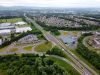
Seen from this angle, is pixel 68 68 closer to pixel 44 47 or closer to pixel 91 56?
pixel 91 56

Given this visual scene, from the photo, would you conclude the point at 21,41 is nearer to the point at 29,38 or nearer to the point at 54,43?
the point at 29,38

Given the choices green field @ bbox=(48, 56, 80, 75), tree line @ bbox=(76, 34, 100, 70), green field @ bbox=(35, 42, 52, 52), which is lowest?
green field @ bbox=(48, 56, 80, 75)

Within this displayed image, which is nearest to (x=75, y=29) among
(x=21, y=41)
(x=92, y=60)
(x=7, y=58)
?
(x=21, y=41)

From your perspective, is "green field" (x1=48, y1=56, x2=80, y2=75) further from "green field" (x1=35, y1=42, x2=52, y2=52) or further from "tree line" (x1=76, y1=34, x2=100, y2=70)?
"green field" (x1=35, y1=42, x2=52, y2=52)

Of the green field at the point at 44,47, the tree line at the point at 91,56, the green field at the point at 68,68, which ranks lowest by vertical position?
the green field at the point at 68,68

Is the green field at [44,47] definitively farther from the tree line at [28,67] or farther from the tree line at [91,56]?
the tree line at [91,56]

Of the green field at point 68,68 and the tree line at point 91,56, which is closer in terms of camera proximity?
the green field at point 68,68

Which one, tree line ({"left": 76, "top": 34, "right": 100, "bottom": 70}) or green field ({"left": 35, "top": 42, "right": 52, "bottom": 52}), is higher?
tree line ({"left": 76, "top": 34, "right": 100, "bottom": 70})

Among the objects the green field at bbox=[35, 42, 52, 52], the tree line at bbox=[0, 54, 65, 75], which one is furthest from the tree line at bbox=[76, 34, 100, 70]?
the green field at bbox=[35, 42, 52, 52]

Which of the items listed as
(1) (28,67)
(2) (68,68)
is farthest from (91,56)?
(1) (28,67)

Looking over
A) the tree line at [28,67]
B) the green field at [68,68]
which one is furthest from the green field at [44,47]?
the tree line at [28,67]

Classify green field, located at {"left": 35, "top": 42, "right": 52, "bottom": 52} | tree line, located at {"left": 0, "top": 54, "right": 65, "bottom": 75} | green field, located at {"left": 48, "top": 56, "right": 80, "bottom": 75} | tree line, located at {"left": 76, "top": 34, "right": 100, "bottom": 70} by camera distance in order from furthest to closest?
green field, located at {"left": 35, "top": 42, "right": 52, "bottom": 52} → tree line, located at {"left": 76, "top": 34, "right": 100, "bottom": 70} → green field, located at {"left": 48, "top": 56, "right": 80, "bottom": 75} → tree line, located at {"left": 0, "top": 54, "right": 65, "bottom": 75}
